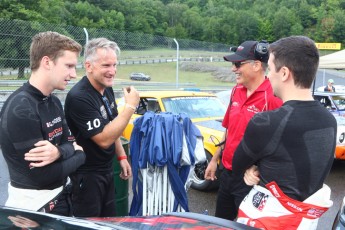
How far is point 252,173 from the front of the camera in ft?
6.93

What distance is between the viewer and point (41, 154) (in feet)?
7.13

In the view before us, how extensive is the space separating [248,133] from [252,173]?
253mm

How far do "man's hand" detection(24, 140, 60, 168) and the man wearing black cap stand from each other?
130cm

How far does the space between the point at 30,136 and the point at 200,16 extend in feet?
185

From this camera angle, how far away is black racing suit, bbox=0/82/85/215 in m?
2.14

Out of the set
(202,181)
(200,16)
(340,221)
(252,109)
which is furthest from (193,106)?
(200,16)

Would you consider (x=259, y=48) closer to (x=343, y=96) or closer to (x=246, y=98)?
(x=246, y=98)

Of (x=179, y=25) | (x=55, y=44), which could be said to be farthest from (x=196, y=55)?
(x=179, y=25)

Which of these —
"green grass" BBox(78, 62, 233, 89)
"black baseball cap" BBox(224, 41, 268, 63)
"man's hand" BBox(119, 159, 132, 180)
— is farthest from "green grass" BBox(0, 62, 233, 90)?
"black baseball cap" BBox(224, 41, 268, 63)

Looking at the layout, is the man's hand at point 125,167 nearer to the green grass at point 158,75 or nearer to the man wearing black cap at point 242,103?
the man wearing black cap at point 242,103

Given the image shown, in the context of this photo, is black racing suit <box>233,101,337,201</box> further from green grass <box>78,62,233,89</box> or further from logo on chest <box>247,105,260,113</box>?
green grass <box>78,62,233,89</box>

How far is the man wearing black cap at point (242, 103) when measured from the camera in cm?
281

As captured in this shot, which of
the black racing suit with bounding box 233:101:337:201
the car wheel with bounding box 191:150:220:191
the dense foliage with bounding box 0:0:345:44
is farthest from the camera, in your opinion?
the dense foliage with bounding box 0:0:345:44

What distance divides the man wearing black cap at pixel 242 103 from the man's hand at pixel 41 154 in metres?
1.30
